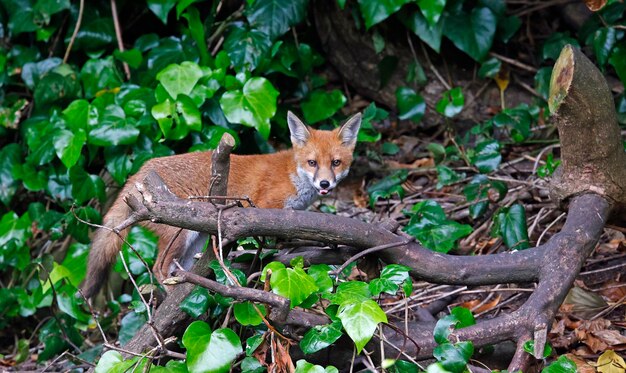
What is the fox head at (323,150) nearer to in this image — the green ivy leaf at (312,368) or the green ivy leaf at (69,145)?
the green ivy leaf at (69,145)

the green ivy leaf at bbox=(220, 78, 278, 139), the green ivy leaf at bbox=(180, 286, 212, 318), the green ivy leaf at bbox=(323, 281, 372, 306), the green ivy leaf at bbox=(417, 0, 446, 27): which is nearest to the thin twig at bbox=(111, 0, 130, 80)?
the green ivy leaf at bbox=(220, 78, 278, 139)

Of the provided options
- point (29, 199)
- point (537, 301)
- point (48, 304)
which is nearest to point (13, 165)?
point (29, 199)

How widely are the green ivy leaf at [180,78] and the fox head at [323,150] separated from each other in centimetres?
91

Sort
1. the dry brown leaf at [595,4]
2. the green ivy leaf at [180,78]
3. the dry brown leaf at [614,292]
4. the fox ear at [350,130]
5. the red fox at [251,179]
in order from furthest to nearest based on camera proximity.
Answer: the green ivy leaf at [180,78], the fox ear at [350,130], the red fox at [251,179], the dry brown leaf at [595,4], the dry brown leaf at [614,292]

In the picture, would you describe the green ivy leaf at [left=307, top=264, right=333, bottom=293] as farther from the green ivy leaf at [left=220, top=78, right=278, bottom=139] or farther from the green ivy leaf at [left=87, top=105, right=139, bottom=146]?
the green ivy leaf at [left=87, top=105, right=139, bottom=146]

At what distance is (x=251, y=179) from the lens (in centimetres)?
605

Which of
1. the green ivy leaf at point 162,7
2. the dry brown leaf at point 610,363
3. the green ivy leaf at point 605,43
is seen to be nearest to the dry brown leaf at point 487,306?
the dry brown leaf at point 610,363

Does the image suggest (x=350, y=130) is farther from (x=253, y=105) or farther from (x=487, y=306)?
(x=487, y=306)

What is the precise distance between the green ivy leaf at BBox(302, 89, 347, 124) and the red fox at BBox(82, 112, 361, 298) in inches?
27.1

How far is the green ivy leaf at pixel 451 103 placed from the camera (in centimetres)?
686

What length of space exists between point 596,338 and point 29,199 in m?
5.66

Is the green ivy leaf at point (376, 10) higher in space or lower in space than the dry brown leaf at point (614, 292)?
higher

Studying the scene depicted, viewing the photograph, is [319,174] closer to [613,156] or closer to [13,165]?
[613,156]

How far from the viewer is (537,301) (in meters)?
3.83
